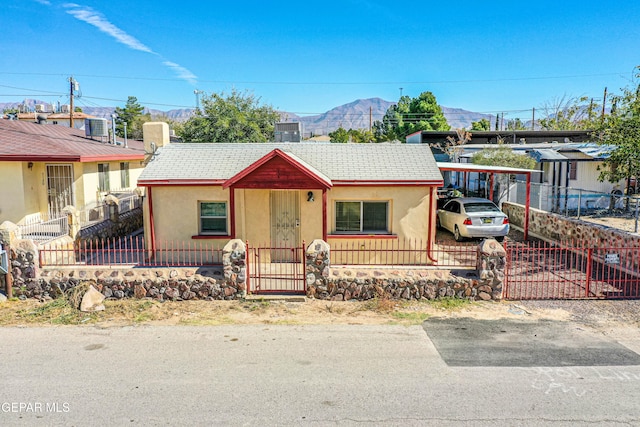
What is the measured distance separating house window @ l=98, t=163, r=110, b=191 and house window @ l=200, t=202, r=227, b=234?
29.9 ft

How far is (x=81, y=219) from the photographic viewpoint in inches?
643

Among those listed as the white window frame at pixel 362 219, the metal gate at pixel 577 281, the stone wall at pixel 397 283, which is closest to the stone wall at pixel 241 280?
the stone wall at pixel 397 283

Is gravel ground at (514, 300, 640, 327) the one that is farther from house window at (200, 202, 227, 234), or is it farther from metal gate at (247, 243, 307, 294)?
house window at (200, 202, 227, 234)

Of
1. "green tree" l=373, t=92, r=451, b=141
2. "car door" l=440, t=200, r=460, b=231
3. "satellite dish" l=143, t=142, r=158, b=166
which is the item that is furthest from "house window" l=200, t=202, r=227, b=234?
"green tree" l=373, t=92, r=451, b=141

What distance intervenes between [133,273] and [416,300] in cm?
677

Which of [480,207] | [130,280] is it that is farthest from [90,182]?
Answer: [480,207]

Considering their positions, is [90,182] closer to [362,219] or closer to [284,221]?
[284,221]

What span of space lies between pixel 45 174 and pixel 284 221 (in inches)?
430

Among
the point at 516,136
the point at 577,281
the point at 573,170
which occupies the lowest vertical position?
the point at 577,281

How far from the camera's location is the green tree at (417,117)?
52750 mm

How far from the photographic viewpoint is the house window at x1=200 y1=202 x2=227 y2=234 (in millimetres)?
13727

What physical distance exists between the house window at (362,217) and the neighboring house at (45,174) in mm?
10328

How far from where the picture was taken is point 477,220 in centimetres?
1642

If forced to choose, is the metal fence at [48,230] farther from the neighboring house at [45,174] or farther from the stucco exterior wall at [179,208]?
the stucco exterior wall at [179,208]
